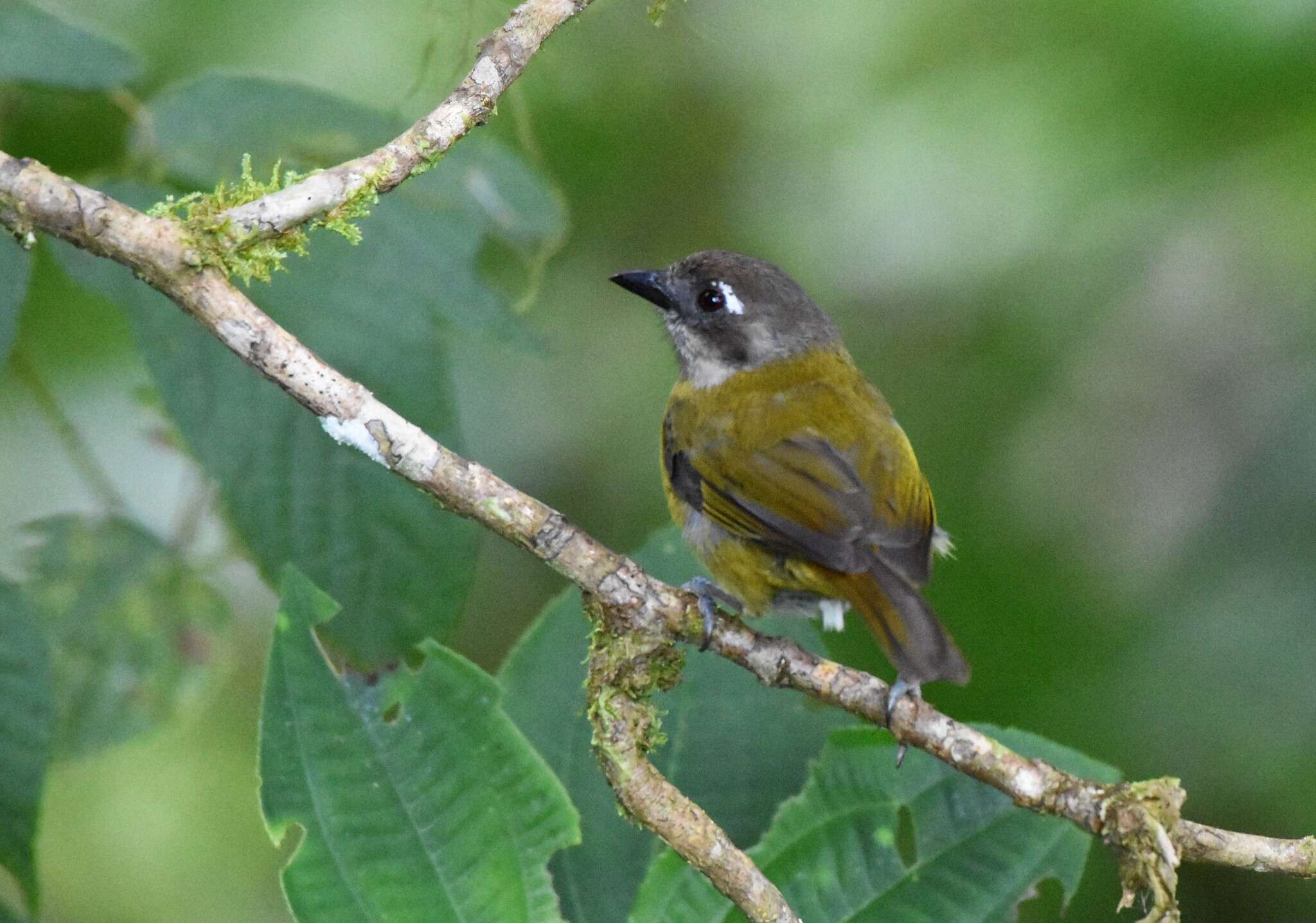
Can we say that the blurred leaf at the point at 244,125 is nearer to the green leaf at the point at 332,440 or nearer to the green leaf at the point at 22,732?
the green leaf at the point at 332,440

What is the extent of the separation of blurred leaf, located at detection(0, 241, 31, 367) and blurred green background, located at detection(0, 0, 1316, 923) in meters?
0.81

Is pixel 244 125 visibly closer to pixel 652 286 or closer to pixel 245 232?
pixel 245 232

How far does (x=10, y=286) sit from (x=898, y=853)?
148 cm

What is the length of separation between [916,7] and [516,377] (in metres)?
1.46

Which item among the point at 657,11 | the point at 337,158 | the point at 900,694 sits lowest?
the point at 900,694

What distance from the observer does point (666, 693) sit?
1.99 m

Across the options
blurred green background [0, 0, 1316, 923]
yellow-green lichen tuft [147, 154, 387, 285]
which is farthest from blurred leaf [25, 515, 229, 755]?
yellow-green lichen tuft [147, 154, 387, 285]

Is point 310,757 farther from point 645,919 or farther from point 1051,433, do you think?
point 1051,433

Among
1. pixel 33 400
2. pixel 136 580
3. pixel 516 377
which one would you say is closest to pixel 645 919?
pixel 136 580

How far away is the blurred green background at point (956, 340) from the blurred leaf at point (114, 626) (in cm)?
38

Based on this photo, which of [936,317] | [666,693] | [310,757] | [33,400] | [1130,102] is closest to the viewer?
[310,757]

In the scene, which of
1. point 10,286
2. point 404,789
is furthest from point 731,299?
point 404,789

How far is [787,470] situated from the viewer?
8.52 feet

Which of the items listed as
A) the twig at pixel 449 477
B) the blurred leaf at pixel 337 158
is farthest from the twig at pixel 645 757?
the blurred leaf at pixel 337 158
